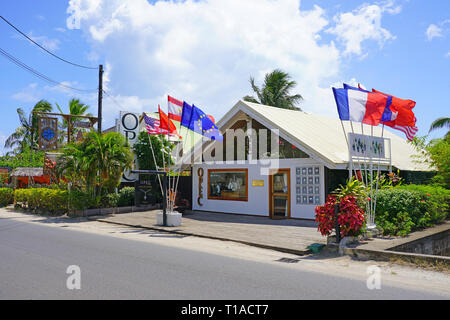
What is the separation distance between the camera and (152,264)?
7516 millimetres

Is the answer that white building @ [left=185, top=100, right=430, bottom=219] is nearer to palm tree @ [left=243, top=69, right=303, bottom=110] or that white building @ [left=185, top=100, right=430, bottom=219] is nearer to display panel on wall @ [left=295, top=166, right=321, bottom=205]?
display panel on wall @ [left=295, top=166, right=321, bottom=205]

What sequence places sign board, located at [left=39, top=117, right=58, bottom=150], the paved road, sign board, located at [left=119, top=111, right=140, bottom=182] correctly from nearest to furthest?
the paved road → sign board, located at [left=39, top=117, right=58, bottom=150] → sign board, located at [left=119, top=111, right=140, bottom=182]

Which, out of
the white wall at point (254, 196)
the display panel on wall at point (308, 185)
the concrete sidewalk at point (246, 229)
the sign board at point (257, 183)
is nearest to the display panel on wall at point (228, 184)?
the white wall at point (254, 196)

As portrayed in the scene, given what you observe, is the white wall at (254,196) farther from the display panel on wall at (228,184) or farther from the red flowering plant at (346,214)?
the red flowering plant at (346,214)

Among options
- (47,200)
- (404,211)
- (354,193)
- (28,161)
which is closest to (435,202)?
(404,211)

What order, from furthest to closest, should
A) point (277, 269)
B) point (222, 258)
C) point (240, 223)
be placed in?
point (240, 223), point (222, 258), point (277, 269)

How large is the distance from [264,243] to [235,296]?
16.1 feet

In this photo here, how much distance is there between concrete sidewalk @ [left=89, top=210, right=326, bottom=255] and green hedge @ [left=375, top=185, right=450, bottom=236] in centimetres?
197

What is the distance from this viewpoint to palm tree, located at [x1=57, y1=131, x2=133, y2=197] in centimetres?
1738

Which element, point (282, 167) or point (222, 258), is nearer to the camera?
point (222, 258)

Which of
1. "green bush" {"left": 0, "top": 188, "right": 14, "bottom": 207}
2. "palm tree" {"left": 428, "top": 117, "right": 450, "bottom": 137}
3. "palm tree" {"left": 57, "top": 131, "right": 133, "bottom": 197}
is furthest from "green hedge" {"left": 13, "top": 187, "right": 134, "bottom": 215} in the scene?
"palm tree" {"left": 428, "top": 117, "right": 450, "bottom": 137}

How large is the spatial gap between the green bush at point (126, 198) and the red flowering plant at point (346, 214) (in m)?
12.3
